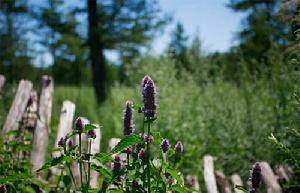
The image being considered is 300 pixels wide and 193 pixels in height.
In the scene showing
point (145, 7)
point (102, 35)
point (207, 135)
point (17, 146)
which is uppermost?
point (145, 7)

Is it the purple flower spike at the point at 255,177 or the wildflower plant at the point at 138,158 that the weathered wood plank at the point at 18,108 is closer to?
the wildflower plant at the point at 138,158

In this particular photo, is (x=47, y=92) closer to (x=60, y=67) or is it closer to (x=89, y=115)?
(x=89, y=115)

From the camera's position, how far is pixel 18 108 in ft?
17.7

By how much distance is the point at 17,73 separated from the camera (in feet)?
94.6

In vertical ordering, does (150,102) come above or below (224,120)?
below

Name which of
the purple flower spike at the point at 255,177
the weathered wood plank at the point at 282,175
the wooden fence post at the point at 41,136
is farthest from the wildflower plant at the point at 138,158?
the wooden fence post at the point at 41,136

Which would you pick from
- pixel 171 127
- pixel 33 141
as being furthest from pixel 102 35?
pixel 33 141

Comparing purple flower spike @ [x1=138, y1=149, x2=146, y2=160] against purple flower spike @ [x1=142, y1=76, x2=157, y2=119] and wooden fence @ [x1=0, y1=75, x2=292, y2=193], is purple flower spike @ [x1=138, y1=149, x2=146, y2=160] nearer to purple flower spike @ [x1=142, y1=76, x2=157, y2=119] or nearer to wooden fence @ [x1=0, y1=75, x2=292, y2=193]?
purple flower spike @ [x1=142, y1=76, x2=157, y2=119]

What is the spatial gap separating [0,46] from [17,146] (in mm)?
24497

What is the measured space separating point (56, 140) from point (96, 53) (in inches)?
575

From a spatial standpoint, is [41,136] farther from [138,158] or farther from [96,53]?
[96,53]

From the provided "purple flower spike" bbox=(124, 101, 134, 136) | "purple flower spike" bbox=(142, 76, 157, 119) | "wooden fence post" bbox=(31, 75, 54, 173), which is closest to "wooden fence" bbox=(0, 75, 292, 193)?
"wooden fence post" bbox=(31, 75, 54, 173)

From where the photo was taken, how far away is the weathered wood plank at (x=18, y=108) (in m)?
5.29

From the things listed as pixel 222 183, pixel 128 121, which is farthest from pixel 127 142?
pixel 222 183
